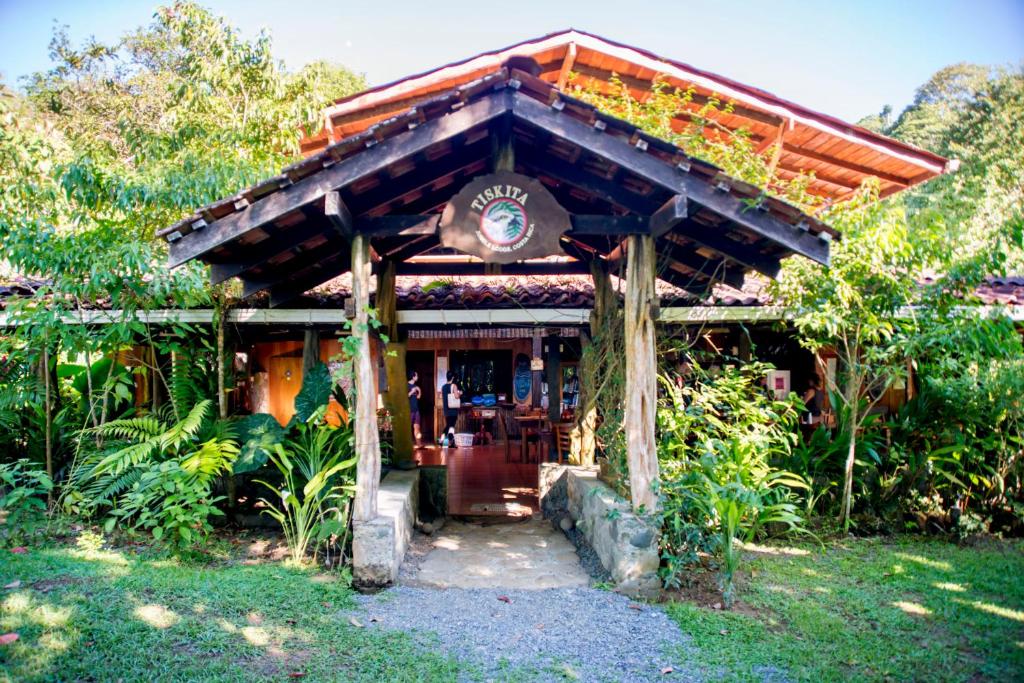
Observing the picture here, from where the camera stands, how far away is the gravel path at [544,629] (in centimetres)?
371

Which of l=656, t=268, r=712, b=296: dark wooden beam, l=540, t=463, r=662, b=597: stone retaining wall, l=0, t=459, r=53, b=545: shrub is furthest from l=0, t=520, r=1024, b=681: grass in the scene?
l=656, t=268, r=712, b=296: dark wooden beam

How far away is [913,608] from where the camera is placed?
4.60m

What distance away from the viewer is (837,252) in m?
5.70

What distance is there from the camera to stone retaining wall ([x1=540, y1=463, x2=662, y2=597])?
15.4 ft

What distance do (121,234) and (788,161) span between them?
33.3 feet

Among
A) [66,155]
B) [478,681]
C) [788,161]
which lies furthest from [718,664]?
[788,161]

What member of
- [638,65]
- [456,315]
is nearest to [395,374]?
→ [456,315]

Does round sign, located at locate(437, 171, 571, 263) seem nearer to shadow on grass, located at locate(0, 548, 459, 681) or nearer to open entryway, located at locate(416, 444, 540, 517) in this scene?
shadow on grass, located at locate(0, 548, 459, 681)

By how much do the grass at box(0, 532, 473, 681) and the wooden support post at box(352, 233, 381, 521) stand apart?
25.0 inches

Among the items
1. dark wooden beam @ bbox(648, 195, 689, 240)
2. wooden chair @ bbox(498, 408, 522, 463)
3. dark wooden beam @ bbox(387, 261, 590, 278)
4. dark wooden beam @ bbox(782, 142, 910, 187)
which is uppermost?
dark wooden beam @ bbox(782, 142, 910, 187)

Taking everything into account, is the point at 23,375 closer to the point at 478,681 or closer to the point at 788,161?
the point at 478,681

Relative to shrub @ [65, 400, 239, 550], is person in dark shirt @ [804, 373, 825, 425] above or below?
above

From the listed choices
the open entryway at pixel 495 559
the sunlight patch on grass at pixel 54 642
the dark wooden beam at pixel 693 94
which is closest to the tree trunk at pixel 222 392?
the open entryway at pixel 495 559

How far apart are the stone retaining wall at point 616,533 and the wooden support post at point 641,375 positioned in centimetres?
19
